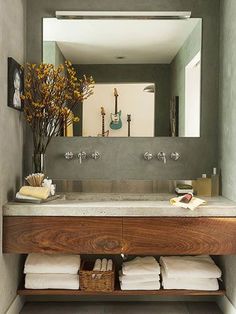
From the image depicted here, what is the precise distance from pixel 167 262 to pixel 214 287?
0.36m

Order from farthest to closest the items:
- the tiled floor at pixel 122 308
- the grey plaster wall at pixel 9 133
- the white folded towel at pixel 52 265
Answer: the tiled floor at pixel 122 308 < the white folded towel at pixel 52 265 < the grey plaster wall at pixel 9 133

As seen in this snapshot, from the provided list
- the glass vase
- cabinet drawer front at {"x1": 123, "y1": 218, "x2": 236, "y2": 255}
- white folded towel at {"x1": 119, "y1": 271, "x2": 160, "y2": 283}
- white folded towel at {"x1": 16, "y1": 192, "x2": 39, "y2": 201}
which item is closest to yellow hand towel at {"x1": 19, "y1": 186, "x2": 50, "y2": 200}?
white folded towel at {"x1": 16, "y1": 192, "x2": 39, "y2": 201}

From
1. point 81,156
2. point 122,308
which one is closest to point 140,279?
point 122,308

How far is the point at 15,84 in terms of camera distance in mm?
2816

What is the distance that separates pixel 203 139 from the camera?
3236 millimetres

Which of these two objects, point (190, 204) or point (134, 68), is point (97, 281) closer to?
point (190, 204)

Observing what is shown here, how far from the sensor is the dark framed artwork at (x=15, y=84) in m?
2.69

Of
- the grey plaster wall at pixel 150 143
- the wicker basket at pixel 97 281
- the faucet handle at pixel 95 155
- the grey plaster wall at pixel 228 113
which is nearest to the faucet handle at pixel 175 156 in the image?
the grey plaster wall at pixel 150 143

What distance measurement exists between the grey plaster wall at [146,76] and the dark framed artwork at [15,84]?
471 millimetres

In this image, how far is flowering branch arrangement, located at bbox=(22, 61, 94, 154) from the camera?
3010 millimetres

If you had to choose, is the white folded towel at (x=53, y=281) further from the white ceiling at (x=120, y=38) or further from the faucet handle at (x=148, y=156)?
the white ceiling at (x=120, y=38)

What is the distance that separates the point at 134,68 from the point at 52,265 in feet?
5.17

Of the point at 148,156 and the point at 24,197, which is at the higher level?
the point at 148,156

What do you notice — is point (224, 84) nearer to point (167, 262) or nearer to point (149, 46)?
point (149, 46)
